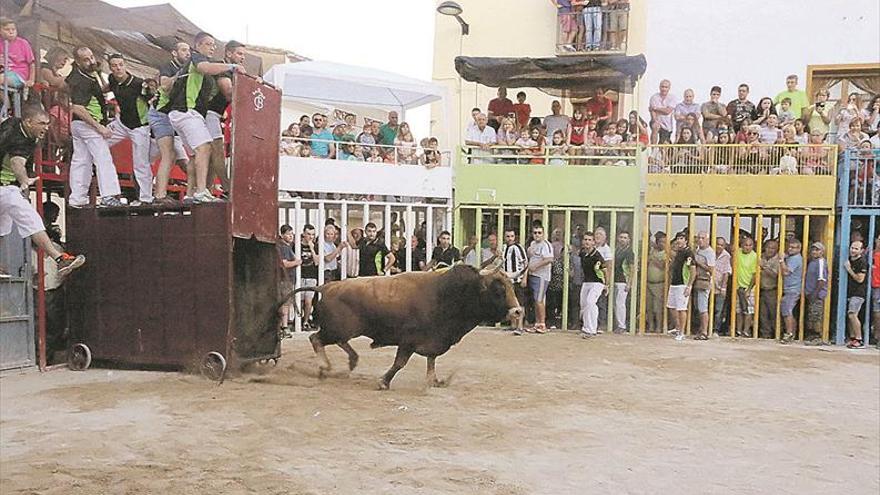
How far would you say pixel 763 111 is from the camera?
1482 centimetres

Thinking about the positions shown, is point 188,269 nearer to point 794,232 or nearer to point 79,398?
point 79,398

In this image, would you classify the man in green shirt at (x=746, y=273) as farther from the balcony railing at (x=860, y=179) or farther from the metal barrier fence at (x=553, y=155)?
the metal barrier fence at (x=553, y=155)

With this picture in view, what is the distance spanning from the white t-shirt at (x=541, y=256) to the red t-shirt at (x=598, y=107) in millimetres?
3354

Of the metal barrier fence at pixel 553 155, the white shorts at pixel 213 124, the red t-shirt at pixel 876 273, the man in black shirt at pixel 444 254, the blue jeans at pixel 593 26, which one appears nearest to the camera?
the white shorts at pixel 213 124

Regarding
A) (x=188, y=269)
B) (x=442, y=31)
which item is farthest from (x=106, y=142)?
(x=442, y=31)

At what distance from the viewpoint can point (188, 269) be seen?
903cm

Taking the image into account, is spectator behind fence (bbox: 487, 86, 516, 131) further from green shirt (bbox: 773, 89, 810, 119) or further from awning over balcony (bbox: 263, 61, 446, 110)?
green shirt (bbox: 773, 89, 810, 119)

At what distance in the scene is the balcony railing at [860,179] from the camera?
1368cm

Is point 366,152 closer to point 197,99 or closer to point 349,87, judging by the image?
point 349,87

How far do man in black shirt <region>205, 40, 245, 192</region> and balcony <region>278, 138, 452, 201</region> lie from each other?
503 centimetres

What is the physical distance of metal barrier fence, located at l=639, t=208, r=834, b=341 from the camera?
14.1 metres

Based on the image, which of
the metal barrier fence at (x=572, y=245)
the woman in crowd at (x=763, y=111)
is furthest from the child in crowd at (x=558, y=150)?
the woman in crowd at (x=763, y=111)

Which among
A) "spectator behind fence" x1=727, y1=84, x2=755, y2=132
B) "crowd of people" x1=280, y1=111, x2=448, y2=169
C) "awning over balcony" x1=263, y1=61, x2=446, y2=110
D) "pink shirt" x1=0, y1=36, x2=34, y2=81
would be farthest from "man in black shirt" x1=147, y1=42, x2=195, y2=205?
"spectator behind fence" x1=727, y1=84, x2=755, y2=132

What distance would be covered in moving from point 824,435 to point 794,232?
28.5 feet
